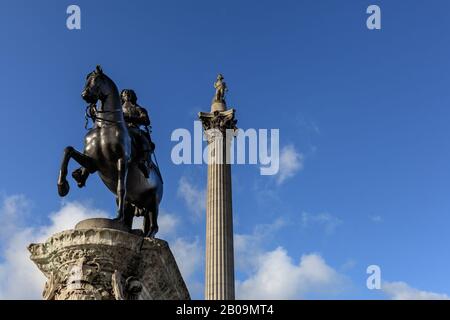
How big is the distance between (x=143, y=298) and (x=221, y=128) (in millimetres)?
23509

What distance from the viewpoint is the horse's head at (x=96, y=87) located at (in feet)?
28.4

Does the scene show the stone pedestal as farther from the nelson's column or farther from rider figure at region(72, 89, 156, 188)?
the nelson's column

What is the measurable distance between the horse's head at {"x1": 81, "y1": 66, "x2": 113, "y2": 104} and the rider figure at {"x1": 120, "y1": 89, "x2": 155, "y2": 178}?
2.53ft

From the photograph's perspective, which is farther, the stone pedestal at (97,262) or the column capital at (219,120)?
the column capital at (219,120)

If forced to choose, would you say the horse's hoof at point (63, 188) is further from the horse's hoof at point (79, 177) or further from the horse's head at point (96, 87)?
the horse's head at point (96, 87)

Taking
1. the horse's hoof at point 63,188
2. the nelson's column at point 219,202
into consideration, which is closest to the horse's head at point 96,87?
the horse's hoof at point 63,188

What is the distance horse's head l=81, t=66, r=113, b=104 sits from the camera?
8.65 m

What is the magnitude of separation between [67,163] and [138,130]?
148 centimetres

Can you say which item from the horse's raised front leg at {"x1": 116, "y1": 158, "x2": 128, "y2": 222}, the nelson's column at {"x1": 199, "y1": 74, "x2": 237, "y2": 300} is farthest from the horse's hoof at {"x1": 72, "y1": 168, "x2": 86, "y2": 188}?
the nelson's column at {"x1": 199, "y1": 74, "x2": 237, "y2": 300}

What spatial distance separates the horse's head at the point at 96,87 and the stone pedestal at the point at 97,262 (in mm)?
1773

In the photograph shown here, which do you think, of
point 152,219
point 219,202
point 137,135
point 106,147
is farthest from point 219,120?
point 106,147

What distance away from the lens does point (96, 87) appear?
343 inches
